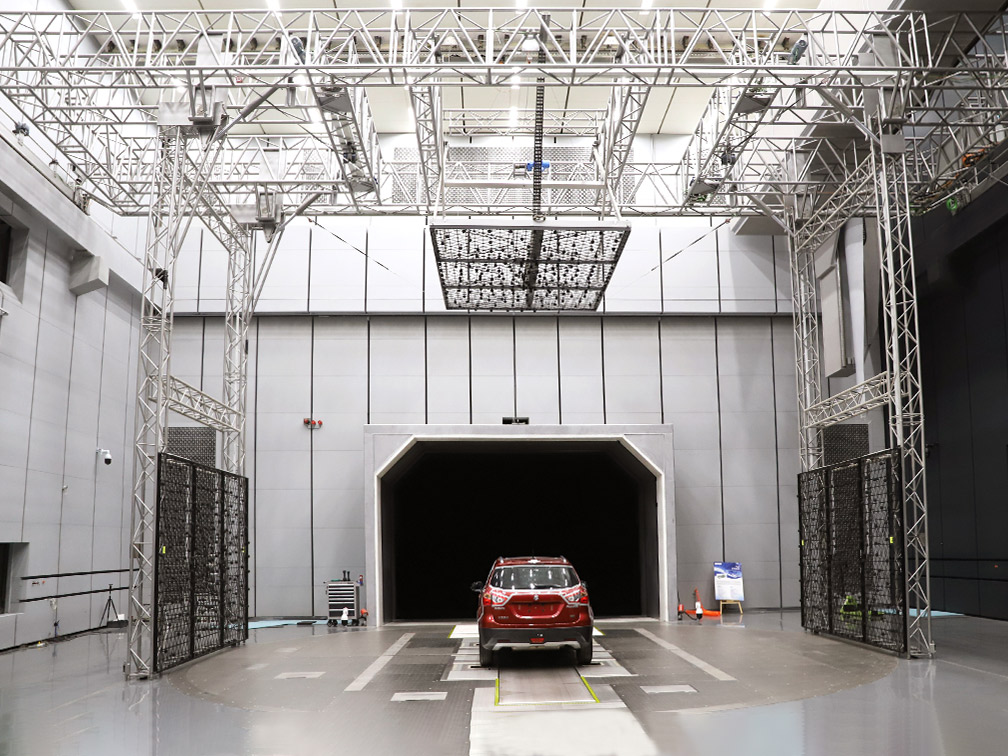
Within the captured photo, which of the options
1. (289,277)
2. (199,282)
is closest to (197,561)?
(289,277)

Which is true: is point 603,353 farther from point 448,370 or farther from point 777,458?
point 777,458

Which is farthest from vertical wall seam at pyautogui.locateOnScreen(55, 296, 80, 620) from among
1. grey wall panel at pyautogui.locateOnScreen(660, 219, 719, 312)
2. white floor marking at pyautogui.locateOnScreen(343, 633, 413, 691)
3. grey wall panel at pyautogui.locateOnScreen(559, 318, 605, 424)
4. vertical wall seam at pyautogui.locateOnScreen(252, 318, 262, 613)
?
grey wall panel at pyautogui.locateOnScreen(660, 219, 719, 312)

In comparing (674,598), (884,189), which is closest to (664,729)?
(884,189)

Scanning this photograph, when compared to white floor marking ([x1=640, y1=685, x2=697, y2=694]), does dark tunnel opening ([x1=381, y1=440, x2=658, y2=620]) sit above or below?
above

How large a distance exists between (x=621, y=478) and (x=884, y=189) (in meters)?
14.1

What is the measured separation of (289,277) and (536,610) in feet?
48.3

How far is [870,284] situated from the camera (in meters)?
21.6

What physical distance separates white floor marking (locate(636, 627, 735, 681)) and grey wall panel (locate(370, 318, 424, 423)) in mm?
9333

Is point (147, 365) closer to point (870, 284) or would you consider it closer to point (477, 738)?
point (477, 738)

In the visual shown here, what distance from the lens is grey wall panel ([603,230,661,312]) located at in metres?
25.3

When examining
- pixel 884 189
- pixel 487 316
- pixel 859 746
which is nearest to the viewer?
pixel 859 746

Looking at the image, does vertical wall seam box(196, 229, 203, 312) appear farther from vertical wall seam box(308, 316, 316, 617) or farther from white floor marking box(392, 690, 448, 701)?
white floor marking box(392, 690, 448, 701)

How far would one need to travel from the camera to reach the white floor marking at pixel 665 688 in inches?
→ 460

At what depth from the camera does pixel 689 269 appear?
1006 inches
